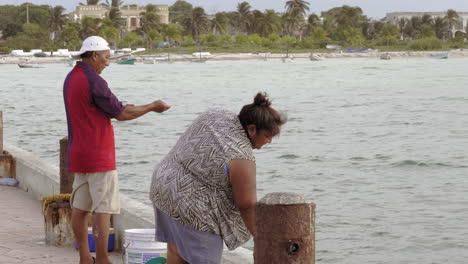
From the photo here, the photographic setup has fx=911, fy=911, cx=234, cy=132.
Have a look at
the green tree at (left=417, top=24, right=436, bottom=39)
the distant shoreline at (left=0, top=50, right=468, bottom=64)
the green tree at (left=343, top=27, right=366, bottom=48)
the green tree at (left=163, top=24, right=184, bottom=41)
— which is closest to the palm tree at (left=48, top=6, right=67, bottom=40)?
the distant shoreline at (left=0, top=50, right=468, bottom=64)

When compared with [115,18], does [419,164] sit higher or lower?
lower

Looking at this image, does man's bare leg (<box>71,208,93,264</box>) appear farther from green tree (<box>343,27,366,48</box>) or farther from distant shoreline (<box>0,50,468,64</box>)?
green tree (<box>343,27,366,48</box>)

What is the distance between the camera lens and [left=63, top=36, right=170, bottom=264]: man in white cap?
5.64 m

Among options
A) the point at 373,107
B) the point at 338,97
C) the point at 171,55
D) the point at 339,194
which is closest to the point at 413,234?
the point at 339,194

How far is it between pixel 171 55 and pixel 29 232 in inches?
5759

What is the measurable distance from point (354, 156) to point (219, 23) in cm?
14456

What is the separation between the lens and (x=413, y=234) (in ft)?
48.6

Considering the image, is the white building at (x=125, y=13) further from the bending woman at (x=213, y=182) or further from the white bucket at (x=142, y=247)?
the bending woman at (x=213, y=182)

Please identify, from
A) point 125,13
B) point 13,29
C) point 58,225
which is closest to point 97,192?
point 58,225

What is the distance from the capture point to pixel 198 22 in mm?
166375

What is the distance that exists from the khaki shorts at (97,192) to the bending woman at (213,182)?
1.69m

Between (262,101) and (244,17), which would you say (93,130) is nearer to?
(262,101)

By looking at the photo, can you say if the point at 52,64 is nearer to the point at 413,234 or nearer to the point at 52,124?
the point at 52,124

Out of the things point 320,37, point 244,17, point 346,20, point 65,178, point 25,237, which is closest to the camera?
point 25,237
